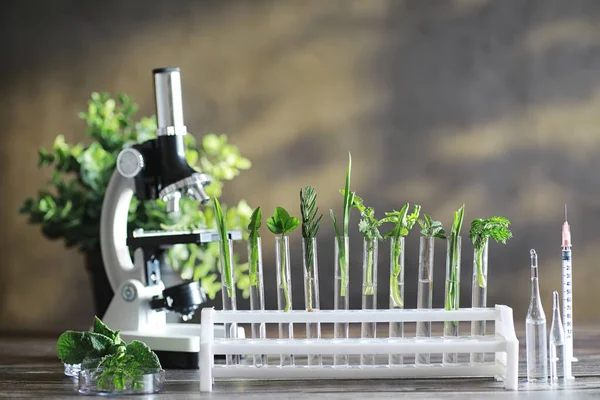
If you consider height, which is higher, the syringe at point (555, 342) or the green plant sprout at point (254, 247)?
the green plant sprout at point (254, 247)

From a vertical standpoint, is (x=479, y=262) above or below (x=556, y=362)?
above

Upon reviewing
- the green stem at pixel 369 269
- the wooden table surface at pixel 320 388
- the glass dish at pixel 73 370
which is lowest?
the wooden table surface at pixel 320 388

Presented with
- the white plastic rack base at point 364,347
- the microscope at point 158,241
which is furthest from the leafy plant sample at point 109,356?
the microscope at point 158,241

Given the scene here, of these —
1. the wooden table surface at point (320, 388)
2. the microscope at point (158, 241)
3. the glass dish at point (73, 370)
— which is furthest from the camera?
the microscope at point (158, 241)

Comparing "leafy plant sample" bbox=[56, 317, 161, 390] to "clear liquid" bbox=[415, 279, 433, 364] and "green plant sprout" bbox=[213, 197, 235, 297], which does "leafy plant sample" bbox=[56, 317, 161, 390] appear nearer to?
"green plant sprout" bbox=[213, 197, 235, 297]

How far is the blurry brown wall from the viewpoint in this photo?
8.53 ft

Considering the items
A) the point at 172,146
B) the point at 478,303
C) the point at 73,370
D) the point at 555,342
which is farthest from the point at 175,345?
the point at 555,342

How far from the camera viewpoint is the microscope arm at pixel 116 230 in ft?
6.46

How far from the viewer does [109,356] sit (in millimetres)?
1595

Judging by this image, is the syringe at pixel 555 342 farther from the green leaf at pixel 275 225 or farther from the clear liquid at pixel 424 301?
the green leaf at pixel 275 225

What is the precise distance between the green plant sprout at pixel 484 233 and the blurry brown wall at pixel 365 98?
100cm

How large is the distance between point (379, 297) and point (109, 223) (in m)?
0.98

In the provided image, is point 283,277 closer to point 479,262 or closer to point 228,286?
point 228,286

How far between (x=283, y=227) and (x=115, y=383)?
41 centimetres
